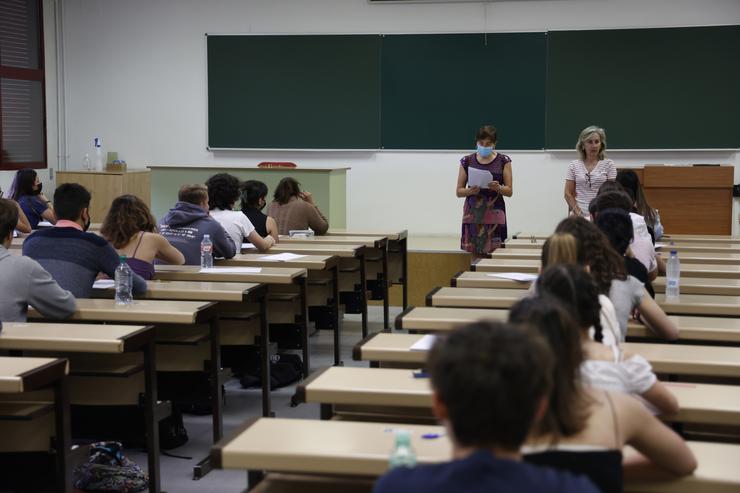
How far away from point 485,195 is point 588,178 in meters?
1.15

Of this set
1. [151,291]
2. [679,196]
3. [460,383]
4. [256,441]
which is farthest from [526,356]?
[679,196]

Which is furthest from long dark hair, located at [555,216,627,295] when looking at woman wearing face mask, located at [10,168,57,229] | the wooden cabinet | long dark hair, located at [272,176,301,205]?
the wooden cabinet

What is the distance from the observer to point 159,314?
4.08 meters

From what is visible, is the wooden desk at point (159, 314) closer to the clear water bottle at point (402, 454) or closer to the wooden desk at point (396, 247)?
the clear water bottle at point (402, 454)

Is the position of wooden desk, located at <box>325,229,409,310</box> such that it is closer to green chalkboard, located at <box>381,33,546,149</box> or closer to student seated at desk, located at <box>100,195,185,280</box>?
student seated at desk, located at <box>100,195,185,280</box>

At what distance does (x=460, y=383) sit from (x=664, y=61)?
33.0 feet

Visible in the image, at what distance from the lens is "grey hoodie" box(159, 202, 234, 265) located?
5871 millimetres

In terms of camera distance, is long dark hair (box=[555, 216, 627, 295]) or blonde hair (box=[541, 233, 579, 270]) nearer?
Result: blonde hair (box=[541, 233, 579, 270])

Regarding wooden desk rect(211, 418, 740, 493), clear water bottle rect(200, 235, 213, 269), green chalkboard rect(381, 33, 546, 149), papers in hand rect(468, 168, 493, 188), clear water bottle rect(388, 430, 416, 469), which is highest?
green chalkboard rect(381, 33, 546, 149)

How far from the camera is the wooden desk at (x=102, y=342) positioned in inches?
137

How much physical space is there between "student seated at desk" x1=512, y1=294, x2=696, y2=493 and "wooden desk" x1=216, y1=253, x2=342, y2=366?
3672mm

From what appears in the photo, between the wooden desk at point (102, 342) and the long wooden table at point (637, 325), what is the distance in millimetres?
1029

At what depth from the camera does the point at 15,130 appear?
11.3m

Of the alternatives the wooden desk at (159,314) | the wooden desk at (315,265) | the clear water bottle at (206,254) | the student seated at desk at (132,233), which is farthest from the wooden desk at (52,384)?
the wooden desk at (315,265)
